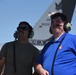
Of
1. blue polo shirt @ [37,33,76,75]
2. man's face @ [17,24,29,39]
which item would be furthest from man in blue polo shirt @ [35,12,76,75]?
man's face @ [17,24,29,39]

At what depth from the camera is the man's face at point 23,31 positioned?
5504mm

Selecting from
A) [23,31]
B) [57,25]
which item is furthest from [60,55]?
[23,31]

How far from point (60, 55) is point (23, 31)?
161cm

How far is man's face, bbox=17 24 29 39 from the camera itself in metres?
5.50

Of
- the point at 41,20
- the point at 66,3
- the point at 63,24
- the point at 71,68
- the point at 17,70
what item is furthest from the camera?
the point at 41,20

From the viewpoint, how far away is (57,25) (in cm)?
427

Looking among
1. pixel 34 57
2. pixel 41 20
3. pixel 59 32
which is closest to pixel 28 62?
pixel 34 57

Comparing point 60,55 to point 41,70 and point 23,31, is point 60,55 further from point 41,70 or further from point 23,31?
point 23,31

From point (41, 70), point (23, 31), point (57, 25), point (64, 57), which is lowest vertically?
point (41, 70)

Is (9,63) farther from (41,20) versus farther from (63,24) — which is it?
(41,20)

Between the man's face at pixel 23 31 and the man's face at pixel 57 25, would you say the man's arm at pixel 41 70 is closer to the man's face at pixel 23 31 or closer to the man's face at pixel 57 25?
the man's face at pixel 57 25

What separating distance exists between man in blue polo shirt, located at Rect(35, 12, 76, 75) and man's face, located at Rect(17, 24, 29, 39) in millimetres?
1298

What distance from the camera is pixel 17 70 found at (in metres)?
5.29

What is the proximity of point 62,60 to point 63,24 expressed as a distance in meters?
0.55
